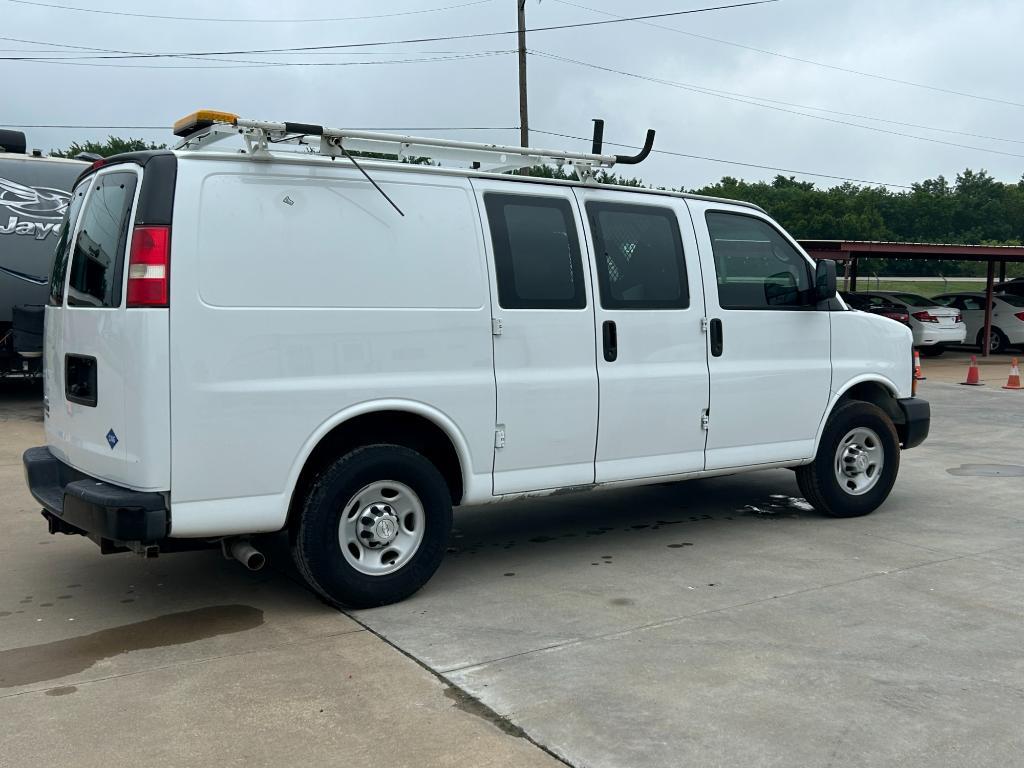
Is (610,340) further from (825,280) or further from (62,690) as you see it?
(62,690)

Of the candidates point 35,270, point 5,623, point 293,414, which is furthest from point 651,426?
point 35,270

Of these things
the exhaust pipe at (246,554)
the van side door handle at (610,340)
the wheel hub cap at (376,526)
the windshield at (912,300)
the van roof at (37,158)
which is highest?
the van roof at (37,158)

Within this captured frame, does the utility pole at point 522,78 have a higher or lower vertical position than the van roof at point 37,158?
higher

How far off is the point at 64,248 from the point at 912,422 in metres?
5.79

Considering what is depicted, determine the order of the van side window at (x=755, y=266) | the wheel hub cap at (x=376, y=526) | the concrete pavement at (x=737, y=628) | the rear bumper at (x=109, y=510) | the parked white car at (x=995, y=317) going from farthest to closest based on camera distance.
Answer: the parked white car at (x=995, y=317) < the van side window at (x=755, y=266) < the wheel hub cap at (x=376, y=526) < the rear bumper at (x=109, y=510) < the concrete pavement at (x=737, y=628)

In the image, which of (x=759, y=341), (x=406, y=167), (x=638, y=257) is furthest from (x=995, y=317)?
(x=406, y=167)

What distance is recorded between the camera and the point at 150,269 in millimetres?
4516

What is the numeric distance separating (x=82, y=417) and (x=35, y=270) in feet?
30.8

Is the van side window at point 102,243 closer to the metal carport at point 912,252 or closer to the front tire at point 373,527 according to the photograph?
the front tire at point 373,527

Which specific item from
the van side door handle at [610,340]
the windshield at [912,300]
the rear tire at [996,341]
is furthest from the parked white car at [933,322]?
the van side door handle at [610,340]

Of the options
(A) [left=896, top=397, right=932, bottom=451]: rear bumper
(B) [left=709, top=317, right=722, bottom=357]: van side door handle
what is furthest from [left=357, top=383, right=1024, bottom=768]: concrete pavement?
(B) [left=709, top=317, right=722, bottom=357]: van side door handle

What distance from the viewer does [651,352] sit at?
6.11 m

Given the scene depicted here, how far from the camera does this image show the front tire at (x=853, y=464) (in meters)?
7.07

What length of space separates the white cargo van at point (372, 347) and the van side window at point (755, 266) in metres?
0.02
